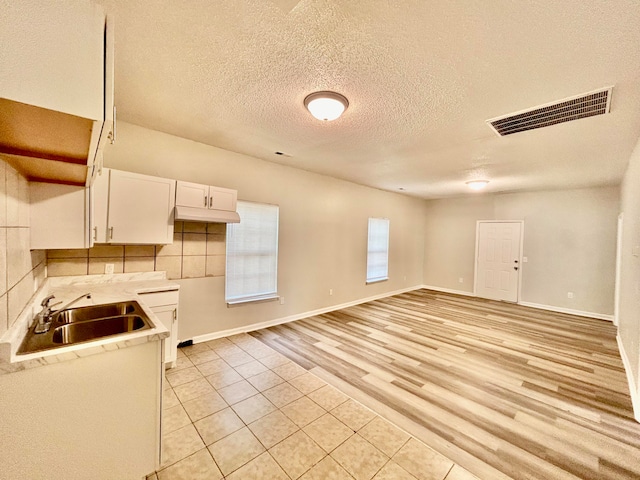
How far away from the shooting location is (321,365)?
3135 mm

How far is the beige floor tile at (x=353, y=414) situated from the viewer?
7.19 feet

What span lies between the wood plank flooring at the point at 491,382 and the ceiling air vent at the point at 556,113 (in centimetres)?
268

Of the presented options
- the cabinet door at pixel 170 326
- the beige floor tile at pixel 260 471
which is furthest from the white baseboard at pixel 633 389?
the cabinet door at pixel 170 326

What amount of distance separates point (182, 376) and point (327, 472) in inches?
71.5

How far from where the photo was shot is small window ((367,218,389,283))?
6.31m

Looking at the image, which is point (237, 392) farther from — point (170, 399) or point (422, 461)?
point (422, 461)

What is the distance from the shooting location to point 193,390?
2562mm

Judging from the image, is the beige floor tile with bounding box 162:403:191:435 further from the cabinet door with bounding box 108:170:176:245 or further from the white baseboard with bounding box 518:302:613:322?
the white baseboard with bounding box 518:302:613:322

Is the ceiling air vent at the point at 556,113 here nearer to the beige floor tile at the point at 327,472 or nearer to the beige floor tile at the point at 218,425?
the beige floor tile at the point at 327,472

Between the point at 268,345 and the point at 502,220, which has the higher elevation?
the point at 502,220

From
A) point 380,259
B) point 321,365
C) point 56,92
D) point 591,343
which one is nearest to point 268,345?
point 321,365

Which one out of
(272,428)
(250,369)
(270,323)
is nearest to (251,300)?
(270,323)

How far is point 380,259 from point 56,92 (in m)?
6.30

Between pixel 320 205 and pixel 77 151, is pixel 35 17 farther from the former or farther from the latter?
pixel 320 205
